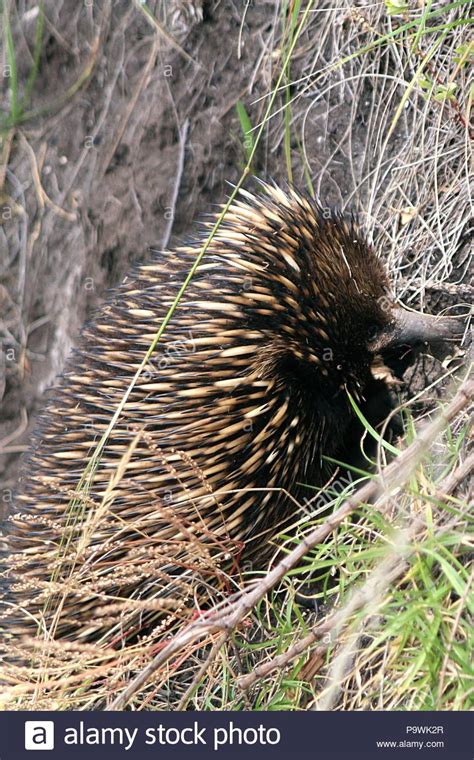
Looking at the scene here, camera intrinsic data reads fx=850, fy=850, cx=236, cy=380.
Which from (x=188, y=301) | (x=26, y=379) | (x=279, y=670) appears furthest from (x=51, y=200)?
(x=279, y=670)

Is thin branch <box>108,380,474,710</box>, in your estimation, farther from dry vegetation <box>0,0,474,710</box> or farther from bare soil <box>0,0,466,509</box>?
bare soil <box>0,0,466,509</box>

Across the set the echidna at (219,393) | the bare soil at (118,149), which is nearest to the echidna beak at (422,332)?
the echidna at (219,393)

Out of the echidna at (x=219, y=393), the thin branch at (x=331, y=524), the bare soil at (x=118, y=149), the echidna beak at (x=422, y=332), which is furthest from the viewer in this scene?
the bare soil at (x=118, y=149)

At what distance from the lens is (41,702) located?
1.50 meters

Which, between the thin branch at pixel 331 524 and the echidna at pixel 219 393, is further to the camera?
the echidna at pixel 219 393

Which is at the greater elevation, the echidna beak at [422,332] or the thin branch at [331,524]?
the echidna beak at [422,332]

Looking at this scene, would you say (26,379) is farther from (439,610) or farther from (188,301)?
(439,610)

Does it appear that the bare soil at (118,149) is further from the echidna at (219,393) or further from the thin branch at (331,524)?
the thin branch at (331,524)

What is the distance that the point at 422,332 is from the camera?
2.04 metres

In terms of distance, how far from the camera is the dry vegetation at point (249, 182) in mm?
1430

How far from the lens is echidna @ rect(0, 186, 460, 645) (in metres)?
1.92

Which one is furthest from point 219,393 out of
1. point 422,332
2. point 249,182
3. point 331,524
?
point 249,182

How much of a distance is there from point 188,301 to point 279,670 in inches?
33.1

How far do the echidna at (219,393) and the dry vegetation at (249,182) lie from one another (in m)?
0.09
